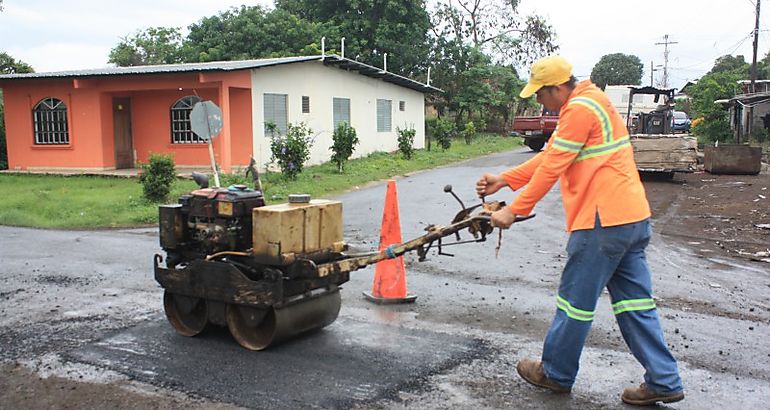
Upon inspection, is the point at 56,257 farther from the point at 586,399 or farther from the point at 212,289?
the point at 586,399

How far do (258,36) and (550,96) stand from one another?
35553mm

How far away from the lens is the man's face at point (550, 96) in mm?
4215

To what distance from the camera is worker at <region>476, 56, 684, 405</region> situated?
3943 millimetres

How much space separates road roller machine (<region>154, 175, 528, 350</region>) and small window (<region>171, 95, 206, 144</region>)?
16.4m

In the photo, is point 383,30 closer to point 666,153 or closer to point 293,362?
point 666,153

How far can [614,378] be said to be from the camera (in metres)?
4.43

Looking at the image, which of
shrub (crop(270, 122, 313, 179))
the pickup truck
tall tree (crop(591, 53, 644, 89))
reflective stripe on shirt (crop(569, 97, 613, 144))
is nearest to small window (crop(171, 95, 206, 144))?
shrub (crop(270, 122, 313, 179))

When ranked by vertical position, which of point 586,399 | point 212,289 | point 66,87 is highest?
point 66,87

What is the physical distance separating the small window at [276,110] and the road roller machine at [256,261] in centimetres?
1528

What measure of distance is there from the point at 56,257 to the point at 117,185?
958 cm

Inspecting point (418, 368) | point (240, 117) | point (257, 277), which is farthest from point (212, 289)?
point (240, 117)

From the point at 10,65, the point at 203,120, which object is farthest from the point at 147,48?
the point at 203,120

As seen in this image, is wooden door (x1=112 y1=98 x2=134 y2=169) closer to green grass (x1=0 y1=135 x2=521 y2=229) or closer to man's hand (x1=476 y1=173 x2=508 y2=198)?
green grass (x1=0 y1=135 x2=521 y2=229)

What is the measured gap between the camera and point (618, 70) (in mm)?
83562
